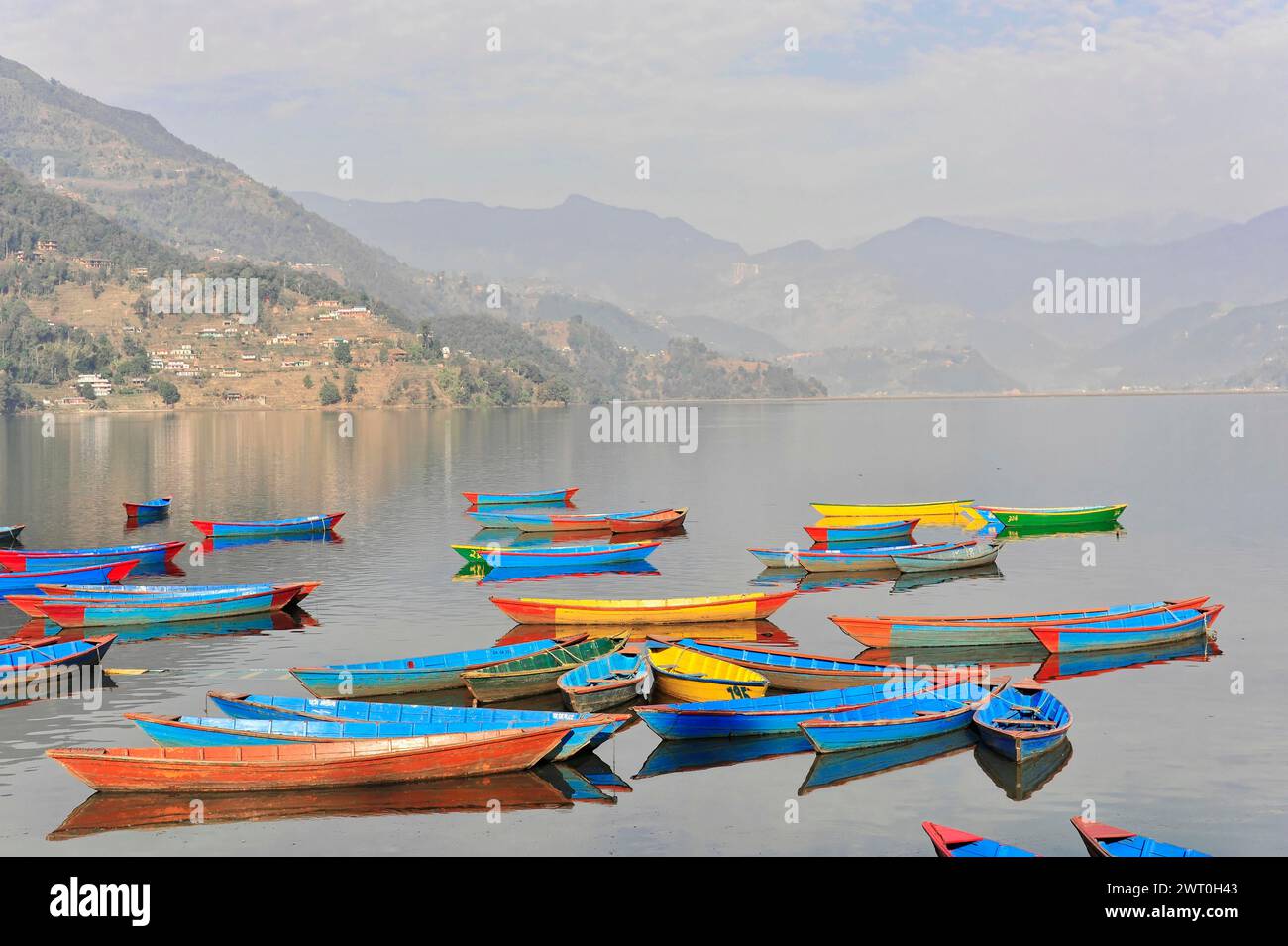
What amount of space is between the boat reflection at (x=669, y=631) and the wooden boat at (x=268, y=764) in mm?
19073

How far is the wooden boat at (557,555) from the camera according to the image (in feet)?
244

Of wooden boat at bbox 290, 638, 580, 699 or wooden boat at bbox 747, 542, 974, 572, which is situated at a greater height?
wooden boat at bbox 747, 542, 974, 572

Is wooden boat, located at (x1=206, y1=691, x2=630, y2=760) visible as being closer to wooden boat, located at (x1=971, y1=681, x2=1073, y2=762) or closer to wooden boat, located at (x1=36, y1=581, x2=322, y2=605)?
wooden boat, located at (x1=971, y1=681, x2=1073, y2=762)

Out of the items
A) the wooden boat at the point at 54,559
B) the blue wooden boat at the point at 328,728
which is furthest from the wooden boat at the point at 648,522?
the blue wooden boat at the point at 328,728

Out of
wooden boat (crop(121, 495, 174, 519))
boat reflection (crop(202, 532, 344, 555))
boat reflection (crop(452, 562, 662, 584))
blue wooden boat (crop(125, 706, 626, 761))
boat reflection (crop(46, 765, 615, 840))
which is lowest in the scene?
boat reflection (crop(46, 765, 615, 840))

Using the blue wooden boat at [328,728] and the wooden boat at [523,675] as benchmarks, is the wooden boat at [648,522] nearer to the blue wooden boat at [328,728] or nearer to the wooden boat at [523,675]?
the wooden boat at [523,675]

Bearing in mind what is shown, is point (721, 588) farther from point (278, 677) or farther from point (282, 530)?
point (282, 530)

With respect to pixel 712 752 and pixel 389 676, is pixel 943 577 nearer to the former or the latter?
pixel 712 752

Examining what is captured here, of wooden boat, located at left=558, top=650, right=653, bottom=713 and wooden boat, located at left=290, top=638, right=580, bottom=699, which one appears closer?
wooden boat, located at left=558, top=650, right=653, bottom=713

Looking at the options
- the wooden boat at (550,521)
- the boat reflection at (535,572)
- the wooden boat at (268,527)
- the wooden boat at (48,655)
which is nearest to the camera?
the wooden boat at (48,655)

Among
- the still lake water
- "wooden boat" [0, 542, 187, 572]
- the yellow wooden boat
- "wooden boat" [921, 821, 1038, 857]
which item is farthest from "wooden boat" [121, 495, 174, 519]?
"wooden boat" [921, 821, 1038, 857]

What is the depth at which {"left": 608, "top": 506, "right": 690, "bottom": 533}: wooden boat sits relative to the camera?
91312 mm

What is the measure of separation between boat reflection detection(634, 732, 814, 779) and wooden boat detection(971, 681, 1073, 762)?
18.2ft
